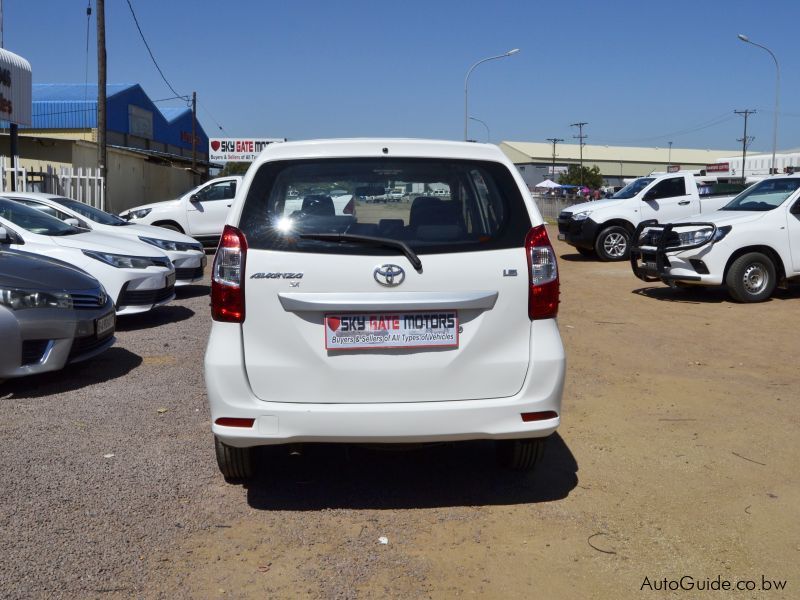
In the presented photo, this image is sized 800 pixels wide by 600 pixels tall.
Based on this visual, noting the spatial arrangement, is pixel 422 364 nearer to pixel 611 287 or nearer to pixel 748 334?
pixel 748 334

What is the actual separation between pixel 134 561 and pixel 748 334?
7.56 metres

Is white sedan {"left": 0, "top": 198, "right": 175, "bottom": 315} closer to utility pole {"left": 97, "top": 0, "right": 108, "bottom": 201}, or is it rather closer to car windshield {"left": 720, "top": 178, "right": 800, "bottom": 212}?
car windshield {"left": 720, "top": 178, "right": 800, "bottom": 212}

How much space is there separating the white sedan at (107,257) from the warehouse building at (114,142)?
10.6 metres

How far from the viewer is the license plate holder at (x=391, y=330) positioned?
3.88 metres

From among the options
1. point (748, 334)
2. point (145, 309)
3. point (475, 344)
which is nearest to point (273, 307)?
point (475, 344)

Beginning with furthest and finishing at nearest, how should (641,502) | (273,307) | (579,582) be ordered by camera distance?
1. (641,502)
2. (273,307)
3. (579,582)

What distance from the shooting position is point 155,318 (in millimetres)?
10234

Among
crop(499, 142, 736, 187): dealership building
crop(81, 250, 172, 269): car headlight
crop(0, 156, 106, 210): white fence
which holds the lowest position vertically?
crop(81, 250, 172, 269): car headlight

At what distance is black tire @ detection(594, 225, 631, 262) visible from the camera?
58.6 ft

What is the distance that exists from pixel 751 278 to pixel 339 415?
9323 millimetres

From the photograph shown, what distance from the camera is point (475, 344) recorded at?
3.95 metres

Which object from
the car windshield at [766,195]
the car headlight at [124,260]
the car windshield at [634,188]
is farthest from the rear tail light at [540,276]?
the car windshield at [634,188]

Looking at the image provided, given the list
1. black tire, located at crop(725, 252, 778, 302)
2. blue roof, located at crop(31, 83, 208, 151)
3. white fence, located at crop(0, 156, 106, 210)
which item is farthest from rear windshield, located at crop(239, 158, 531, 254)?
blue roof, located at crop(31, 83, 208, 151)

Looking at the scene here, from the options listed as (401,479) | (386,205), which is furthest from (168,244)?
(386,205)
